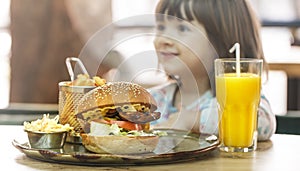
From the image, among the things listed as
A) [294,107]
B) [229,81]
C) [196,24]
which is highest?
[196,24]

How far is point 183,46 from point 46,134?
1.16 m

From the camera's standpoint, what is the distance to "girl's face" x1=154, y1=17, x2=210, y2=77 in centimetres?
242

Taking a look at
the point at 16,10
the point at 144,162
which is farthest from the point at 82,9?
the point at 144,162

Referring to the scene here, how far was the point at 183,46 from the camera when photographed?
2.40 meters

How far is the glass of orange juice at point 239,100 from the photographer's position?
148cm

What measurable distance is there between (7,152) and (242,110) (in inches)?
22.9

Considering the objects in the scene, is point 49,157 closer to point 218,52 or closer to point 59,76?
point 218,52

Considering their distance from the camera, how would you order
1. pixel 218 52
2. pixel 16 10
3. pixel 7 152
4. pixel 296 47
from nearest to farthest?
1. pixel 7 152
2. pixel 218 52
3. pixel 296 47
4. pixel 16 10

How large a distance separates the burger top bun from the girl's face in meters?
1.04

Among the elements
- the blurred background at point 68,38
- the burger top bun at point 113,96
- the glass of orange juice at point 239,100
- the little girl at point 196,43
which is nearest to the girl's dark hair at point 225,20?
the little girl at point 196,43

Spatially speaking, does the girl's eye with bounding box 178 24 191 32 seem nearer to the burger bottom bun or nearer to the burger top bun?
the burger top bun

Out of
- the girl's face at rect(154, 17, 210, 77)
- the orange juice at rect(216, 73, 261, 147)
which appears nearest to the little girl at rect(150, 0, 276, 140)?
the girl's face at rect(154, 17, 210, 77)

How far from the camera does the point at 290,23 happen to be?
3.64 m

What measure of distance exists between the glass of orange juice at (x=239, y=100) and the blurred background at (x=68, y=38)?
208cm
